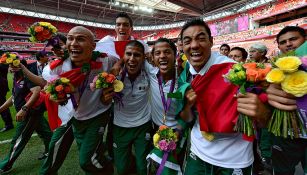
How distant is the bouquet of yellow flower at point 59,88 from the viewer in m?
2.50

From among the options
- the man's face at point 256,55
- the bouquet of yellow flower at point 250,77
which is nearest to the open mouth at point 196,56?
the bouquet of yellow flower at point 250,77

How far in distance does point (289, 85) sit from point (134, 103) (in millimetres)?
2248

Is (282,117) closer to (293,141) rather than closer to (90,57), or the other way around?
(293,141)

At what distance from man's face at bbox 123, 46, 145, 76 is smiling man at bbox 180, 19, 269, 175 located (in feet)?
3.88

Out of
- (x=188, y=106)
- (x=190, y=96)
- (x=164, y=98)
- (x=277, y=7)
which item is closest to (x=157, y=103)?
(x=164, y=98)

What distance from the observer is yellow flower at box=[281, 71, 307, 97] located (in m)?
1.05

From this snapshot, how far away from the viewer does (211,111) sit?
1.79 metres

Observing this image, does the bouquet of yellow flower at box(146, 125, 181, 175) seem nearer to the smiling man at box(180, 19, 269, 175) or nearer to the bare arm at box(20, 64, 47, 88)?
the smiling man at box(180, 19, 269, 175)

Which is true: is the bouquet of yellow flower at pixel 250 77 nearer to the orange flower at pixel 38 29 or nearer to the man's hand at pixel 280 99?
the man's hand at pixel 280 99

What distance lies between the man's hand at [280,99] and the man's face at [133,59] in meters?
2.05

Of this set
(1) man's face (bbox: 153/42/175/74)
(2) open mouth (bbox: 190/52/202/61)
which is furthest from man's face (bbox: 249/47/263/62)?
(2) open mouth (bbox: 190/52/202/61)

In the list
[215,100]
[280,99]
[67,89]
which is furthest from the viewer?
[67,89]

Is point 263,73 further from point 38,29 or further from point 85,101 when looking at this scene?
point 38,29

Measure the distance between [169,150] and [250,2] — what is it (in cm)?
3006
